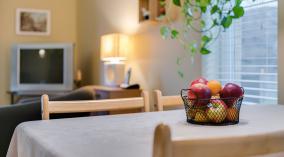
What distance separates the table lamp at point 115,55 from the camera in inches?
137

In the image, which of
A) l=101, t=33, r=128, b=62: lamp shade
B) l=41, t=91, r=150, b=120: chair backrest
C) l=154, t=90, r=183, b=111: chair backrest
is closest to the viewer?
l=41, t=91, r=150, b=120: chair backrest

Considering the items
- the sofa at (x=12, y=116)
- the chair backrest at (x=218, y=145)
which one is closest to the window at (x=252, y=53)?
the sofa at (x=12, y=116)

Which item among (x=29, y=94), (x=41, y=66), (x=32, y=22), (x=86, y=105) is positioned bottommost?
(x=29, y=94)

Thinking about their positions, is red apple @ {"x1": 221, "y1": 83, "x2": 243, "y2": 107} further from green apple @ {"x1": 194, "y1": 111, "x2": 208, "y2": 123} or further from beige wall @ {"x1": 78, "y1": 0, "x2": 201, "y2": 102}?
beige wall @ {"x1": 78, "y1": 0, "x2": 201, "y2": 102}

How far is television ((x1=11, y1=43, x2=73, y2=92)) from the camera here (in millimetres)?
4457

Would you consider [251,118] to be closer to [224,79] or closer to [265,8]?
[265,8]

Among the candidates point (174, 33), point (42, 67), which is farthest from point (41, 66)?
point (174, 33)

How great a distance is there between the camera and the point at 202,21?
8.11ft

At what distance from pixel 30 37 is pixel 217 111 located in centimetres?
450

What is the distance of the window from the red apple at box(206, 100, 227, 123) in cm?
106

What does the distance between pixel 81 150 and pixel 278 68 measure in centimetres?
140

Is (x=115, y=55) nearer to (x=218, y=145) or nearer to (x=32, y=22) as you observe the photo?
(x=32, y=22)

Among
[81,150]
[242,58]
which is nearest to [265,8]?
[242,58]

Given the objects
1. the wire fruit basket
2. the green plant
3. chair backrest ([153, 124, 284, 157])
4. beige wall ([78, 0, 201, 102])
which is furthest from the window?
chair backrest ([153, 124, 284, 157])
